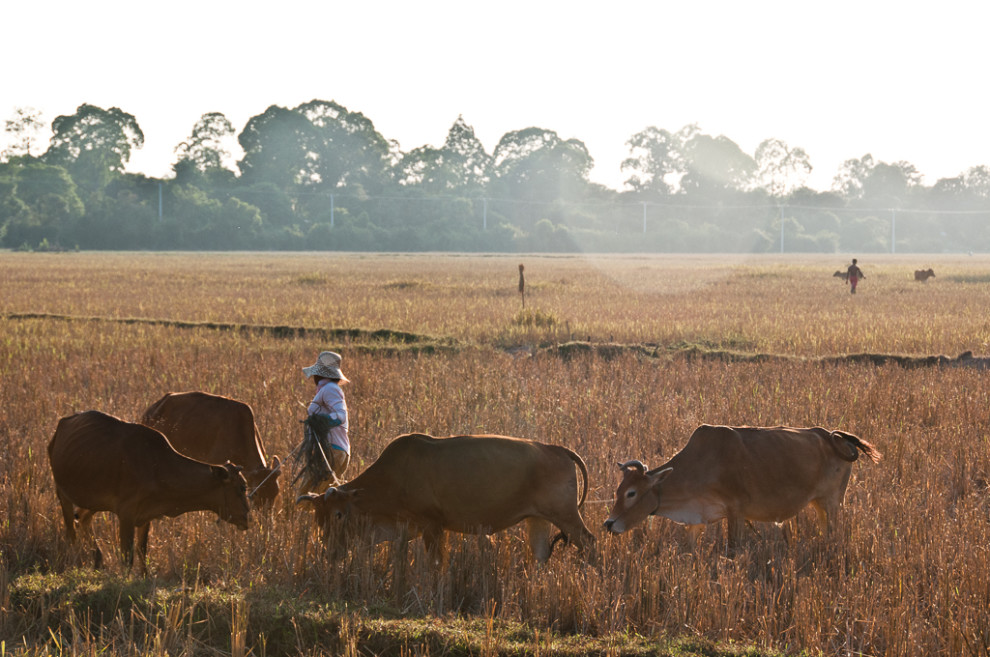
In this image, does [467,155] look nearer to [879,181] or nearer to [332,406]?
[879,181]

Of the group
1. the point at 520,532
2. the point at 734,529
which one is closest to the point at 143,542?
the point at 520,532

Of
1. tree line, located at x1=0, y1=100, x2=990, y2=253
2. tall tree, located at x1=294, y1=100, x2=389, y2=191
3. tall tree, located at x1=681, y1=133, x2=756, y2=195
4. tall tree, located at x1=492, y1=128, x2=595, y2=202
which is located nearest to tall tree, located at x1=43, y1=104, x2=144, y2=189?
tree line, located at x1=0, y1=100, x2=990, y2=253

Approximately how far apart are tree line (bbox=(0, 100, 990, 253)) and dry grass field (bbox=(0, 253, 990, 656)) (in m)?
51.4

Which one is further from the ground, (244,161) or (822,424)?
(244,161)

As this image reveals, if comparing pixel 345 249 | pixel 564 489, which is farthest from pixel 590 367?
pixel 345 249

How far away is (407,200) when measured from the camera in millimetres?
75938

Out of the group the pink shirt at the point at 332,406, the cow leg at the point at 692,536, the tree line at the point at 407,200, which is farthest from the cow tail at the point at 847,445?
the tree line at the point at 407,200

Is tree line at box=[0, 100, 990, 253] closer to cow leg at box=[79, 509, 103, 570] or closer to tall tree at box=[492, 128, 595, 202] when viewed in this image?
tall tree at box=[492, 128, 595, 202]

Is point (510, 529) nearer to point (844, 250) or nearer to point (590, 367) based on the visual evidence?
point (590, 367)

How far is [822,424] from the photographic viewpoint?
27.1 feet

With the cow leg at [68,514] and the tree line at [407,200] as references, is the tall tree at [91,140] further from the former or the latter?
the cow leg at [68,514]

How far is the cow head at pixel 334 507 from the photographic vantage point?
4969 mm

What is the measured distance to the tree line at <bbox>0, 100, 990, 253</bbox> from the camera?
217 feet

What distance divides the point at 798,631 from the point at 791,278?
30.8 metres
